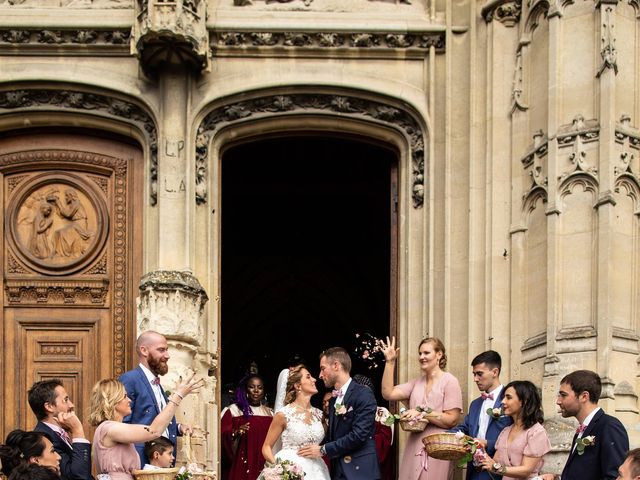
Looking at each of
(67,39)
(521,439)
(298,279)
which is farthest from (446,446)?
(298,279)

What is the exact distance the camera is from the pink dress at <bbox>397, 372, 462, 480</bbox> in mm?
13820

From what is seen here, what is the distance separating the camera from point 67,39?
15727 millimetres

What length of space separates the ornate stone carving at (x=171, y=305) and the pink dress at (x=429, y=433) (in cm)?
212

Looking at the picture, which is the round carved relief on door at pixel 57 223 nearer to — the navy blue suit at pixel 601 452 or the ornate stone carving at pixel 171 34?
the ornate stone carving at pixel 171 34

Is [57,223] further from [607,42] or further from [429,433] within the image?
[607,42]

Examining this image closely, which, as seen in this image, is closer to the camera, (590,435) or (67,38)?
(590,435)

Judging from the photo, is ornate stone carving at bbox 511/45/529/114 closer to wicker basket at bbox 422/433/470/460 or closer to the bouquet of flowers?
wicker basket at bbox 422/433/470/460

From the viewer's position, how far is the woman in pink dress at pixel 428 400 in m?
13.8

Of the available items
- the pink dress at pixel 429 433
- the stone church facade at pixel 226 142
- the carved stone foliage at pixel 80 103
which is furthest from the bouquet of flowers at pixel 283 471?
the carved stone foliage at pixel 80 103

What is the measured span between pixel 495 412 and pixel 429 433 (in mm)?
684

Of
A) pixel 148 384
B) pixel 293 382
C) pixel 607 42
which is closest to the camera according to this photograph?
pixel 148 384

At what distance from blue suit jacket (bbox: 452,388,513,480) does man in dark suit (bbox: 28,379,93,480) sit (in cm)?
307

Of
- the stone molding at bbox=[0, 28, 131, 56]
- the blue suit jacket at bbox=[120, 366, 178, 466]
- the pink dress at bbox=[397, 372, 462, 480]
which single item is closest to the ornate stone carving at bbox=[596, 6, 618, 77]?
the pink dress at bbox=[397, 372, 462, 480]

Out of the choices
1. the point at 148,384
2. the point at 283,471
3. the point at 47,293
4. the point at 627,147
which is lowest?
the point at 283,471
